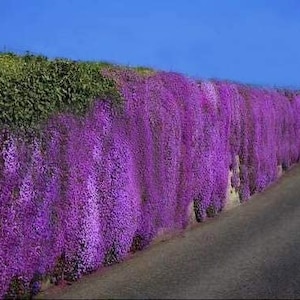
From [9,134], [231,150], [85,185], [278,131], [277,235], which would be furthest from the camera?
[278,131]

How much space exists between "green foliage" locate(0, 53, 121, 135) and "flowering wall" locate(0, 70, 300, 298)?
0.56 feet

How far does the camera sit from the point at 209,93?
12328 millimetres

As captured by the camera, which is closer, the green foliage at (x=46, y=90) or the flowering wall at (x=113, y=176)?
the green foliage at (x=46, y=90)

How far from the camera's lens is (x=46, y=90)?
690 cm

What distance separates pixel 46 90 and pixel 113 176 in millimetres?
1869

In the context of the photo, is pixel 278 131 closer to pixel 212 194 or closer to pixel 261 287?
pixel 212 194

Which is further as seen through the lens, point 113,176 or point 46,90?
point 113,176

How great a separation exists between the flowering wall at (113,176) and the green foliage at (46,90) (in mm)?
170

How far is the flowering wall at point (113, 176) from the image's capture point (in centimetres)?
644

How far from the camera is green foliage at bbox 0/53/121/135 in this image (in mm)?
6336

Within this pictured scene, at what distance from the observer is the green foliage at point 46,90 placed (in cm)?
634

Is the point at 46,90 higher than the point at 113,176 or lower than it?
higher

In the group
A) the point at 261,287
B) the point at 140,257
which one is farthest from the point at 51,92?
the point at 261,287

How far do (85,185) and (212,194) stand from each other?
5.05 m
